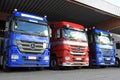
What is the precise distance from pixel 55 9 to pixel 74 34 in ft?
14.3

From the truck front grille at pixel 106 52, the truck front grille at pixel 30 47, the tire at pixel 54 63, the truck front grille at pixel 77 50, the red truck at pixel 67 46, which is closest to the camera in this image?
the truck front grille at pixel 30 47

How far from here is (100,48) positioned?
16.5m

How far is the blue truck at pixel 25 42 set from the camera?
11617 millimetres

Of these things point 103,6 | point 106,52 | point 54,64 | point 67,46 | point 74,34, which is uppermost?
point 103,6

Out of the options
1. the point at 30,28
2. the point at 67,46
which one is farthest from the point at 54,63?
the point at 30,28

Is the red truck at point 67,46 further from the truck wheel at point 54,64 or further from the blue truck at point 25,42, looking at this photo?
the blue truck at point 25,42

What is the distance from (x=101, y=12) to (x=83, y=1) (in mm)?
2822

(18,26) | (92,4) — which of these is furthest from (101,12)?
(18,26)

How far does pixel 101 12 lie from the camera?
18.9m

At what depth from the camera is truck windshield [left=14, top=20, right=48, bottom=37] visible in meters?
12.0

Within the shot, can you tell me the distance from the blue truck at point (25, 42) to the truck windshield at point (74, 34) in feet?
5.01

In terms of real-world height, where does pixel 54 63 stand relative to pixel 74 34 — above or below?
below

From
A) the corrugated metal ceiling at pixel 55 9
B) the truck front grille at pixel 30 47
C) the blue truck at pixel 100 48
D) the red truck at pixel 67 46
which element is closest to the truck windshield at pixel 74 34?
the red truck at pixel 67 46

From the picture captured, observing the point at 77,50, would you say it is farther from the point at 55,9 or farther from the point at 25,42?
the point at 55,9
